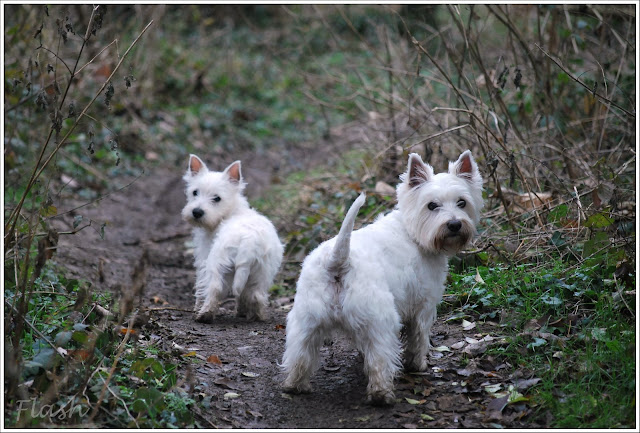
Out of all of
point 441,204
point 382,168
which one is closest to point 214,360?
point 441,204

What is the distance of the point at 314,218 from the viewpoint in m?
8.48

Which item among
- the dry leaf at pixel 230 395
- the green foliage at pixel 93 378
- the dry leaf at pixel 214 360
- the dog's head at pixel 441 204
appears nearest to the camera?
the green foliage at pixel 93 378

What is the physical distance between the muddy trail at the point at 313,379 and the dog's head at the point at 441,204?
952 mm

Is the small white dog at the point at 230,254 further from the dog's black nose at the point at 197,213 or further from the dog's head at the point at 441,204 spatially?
the dog's head at the point at 441,204

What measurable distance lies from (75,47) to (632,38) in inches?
434

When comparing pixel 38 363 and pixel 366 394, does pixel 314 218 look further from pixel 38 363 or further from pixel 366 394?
pixel 38 363

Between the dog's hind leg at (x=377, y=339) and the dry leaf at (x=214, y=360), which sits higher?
the dog's hind leg at (x=377, y=339)

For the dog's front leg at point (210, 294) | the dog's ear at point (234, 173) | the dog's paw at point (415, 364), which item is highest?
the dog's ear at point (234, 173)

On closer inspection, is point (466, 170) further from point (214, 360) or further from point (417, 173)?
point (214, 360)

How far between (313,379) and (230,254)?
1840 mm

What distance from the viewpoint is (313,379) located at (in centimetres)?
491

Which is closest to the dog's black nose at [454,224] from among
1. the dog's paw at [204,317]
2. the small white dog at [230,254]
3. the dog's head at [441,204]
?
the dog's head at [441,204]

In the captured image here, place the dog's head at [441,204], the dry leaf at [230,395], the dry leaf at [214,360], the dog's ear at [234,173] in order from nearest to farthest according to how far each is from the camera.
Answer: the dry leaf at [230,395] → the dog's head at [441,204] → the dry leaf at [214,360] → the dog's ear at [234,173]

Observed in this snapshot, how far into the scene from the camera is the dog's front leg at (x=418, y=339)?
15.8ft
